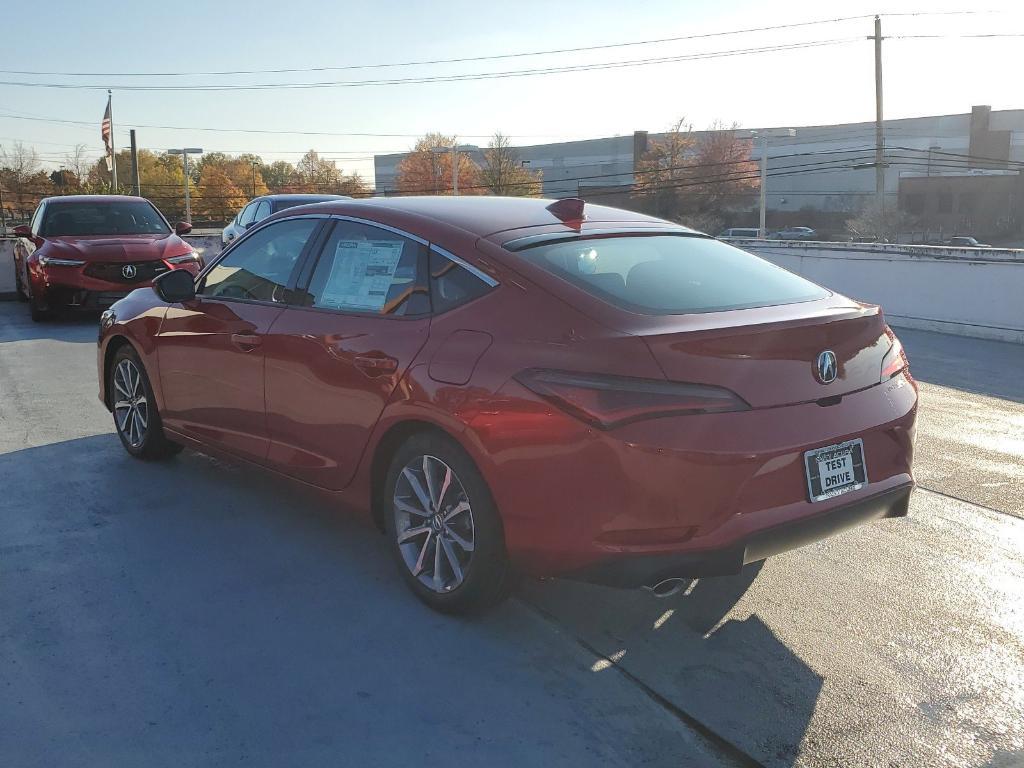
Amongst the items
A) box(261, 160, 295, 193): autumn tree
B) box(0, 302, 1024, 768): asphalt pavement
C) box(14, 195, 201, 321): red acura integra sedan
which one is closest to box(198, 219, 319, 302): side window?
box(0, 302, 1024, 768): asphalt pavement

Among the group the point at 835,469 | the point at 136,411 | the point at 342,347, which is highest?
the point at 342,347

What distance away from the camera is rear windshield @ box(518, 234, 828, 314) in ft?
12.1

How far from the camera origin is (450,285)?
3891 millimetres

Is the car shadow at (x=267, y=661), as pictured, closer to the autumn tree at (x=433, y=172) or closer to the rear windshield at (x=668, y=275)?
the rear windshield at (x=668, y=275)

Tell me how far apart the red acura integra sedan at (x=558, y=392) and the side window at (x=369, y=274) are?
10 millimetres

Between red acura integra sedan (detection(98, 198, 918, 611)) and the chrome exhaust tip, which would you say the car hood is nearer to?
red acura integra sedan (detection(98, 198, 918, 611))

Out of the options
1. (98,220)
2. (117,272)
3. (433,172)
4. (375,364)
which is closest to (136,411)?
(375,364)

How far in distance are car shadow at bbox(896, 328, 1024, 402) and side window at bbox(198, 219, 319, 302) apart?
6.52 m

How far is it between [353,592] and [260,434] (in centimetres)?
109

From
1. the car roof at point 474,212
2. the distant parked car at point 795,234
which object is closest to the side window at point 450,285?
the car roof at point 474,212

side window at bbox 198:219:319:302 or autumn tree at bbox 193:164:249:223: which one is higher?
autumn tree at bbox 193:164:249:223

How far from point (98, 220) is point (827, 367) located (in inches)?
514

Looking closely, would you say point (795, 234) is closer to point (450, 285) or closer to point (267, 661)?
point (450, 285)

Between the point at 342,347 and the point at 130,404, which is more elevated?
the point at 342,347
